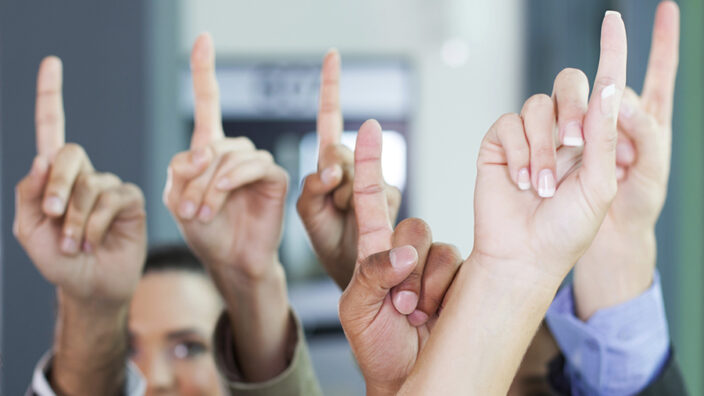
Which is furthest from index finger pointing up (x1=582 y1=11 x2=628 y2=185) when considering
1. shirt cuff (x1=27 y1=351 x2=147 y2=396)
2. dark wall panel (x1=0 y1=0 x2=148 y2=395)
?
dark wall panel (x1=0 y1=0 x2=148 y2=395)

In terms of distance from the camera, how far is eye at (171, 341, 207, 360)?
1.07m

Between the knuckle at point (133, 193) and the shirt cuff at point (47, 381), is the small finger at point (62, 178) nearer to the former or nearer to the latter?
the knuckle at point (133, 193)

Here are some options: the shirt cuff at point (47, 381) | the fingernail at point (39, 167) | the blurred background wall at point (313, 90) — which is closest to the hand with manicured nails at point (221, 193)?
the fingernail at point (39, 167)

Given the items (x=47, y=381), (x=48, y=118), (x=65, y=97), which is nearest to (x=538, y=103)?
(x=48, y=118)

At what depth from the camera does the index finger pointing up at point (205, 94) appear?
0.60 metres

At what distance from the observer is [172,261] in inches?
44.4

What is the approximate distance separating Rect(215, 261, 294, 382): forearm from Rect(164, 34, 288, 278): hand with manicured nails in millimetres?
13

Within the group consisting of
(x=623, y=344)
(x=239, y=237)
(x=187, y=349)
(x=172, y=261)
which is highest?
(x=239, y=237)

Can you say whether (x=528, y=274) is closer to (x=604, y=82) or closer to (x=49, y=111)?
(x=604, y=82)

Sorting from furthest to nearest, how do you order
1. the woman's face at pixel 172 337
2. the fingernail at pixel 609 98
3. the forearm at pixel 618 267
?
the woman's face at pixel 172 337 < the forearm at pixel 618 267 < the fingernail at pixel 609 98

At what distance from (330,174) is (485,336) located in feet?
0.76

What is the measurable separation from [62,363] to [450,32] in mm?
2026

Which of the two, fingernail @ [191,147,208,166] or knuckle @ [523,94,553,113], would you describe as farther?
fingernail @ [191,147,208,166]

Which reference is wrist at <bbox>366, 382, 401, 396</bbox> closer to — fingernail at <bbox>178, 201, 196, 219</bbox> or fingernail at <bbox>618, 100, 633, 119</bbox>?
fingernail at <bbox>178, 201, 196, 219</bbox>
